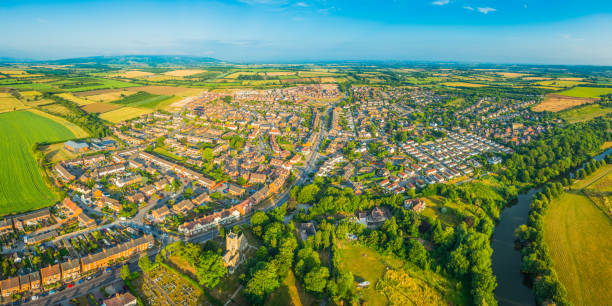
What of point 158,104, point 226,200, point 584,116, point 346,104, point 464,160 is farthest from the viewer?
point 346,104

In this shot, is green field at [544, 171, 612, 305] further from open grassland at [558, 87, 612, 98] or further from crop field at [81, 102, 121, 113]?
crop field at [81, 102, 121, 113]

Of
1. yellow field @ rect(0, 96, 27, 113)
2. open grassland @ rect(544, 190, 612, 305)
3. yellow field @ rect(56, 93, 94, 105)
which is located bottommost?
open grassland @ rect(544, 190, 612, 305)

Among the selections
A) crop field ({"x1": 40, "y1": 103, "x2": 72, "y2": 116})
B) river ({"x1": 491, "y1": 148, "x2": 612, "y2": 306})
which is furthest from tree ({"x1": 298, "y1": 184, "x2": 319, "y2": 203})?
crop field ({"x1": 40, "y1": 103, "x2": 72, "y2": 116})

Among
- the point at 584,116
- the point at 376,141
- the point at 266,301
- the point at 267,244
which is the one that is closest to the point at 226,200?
the point at 267,244

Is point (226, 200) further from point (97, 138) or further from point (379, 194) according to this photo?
point (97, 138)

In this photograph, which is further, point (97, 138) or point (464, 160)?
point (97, 138)

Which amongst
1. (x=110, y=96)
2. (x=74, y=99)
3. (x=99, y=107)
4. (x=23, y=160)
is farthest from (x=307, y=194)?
(x=74, y=99)
